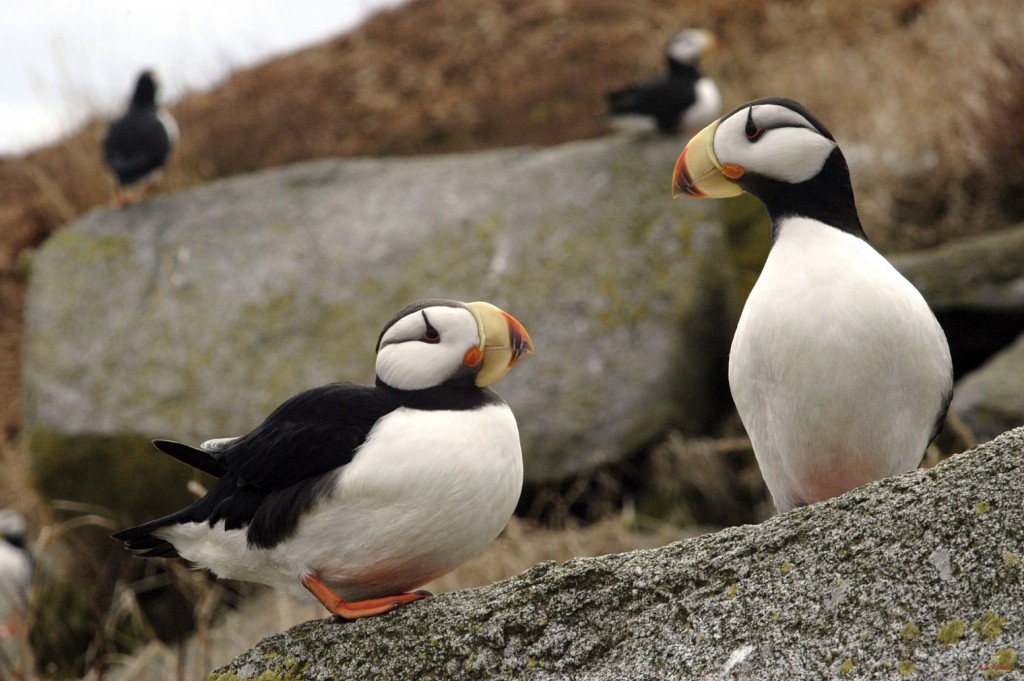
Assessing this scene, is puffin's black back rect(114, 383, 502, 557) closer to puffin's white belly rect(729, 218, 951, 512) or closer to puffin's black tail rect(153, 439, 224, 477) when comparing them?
puffin's black tail rect(153, 439, 224, 477)

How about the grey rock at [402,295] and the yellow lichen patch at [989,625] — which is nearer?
the yellow lichen patch at [989,625]

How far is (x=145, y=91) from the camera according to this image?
31.6 feet

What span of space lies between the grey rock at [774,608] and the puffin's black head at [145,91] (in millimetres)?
7956

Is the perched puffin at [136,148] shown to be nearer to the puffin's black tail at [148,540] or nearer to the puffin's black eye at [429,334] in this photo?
the puffin's black tail at [148,540]

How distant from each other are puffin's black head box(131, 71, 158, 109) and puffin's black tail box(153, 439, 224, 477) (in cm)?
759

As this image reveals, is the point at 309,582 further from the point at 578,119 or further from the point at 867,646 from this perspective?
the point at 578,119

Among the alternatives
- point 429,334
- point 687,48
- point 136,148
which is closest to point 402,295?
point 687,48

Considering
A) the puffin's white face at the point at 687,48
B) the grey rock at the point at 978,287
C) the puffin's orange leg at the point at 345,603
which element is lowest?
the grey rock at the point at 978,287

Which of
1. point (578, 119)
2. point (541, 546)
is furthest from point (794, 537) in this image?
point (578, 119)

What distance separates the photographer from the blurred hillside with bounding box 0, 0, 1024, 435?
8266mm

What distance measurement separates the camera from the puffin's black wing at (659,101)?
7.80 metres

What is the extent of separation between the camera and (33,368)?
782 cm

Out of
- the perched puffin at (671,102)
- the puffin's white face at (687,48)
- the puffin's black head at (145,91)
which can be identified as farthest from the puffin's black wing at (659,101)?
the puffin's black head at (145,91)

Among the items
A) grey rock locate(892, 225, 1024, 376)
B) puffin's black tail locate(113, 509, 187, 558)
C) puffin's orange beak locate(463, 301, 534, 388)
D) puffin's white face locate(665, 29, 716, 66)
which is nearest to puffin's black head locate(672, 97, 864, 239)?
puffin's orange beak locate(463, 301, 534, 388)
